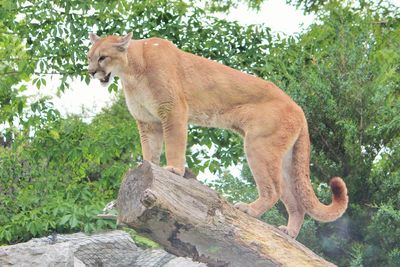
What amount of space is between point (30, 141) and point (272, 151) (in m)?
6.75

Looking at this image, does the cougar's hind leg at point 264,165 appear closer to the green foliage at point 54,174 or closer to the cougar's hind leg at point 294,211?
the cougar's hind leg at point 294,211

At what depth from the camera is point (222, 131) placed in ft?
38.3

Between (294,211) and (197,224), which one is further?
(294,211)

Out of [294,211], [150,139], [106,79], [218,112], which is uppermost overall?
[106,79]

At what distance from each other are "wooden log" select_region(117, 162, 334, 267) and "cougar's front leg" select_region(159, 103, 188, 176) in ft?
2.40

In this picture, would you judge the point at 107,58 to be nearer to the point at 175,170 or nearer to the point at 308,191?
the point at 175,170

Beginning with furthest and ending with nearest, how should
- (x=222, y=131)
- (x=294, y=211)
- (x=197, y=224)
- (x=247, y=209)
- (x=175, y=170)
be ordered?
(x=222, y=131)
(x=294, y=211)
(x=247, y=209)
(x=175, y=170)
(x=197, y=224)

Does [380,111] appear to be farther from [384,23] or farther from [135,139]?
[384,23]

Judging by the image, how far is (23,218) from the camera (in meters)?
10.7

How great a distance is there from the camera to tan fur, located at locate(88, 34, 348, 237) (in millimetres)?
Result: 6801

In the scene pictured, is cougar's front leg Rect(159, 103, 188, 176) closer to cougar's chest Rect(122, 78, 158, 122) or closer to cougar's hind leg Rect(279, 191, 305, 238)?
cougar's chest Rect(122, 78, 158, 122)

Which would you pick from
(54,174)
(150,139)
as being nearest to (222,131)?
(54,174)

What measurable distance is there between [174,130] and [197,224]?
4.07 feet

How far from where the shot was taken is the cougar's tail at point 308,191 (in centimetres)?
700
